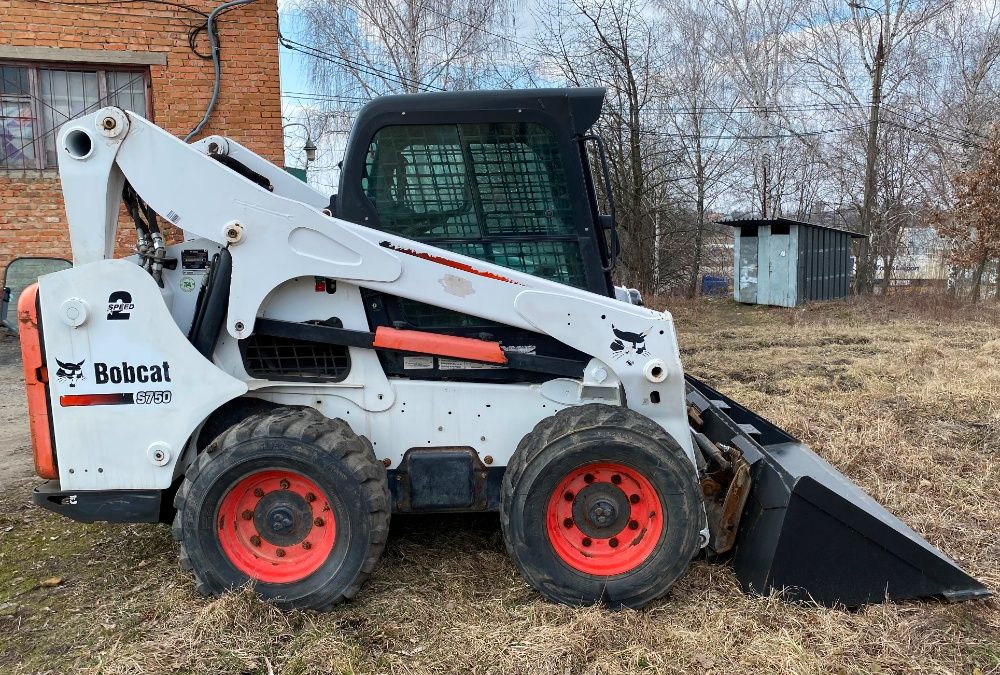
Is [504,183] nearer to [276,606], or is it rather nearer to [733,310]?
[276,606]

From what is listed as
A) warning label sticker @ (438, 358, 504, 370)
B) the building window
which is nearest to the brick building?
the building window

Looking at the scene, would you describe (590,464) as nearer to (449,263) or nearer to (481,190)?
(449,263)

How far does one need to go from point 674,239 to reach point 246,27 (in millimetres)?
16635

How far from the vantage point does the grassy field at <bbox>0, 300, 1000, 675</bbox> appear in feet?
9.51

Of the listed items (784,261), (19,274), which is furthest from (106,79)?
(784,261)

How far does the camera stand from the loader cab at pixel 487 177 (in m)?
3.64

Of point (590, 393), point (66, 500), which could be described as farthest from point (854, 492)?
point (66, 500)

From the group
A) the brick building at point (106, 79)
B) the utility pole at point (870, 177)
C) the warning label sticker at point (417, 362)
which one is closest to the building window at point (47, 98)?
the brick building at point (106, 79)

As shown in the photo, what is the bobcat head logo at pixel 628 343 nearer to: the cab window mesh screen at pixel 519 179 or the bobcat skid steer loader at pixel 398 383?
the bobcat skid steer loader at pixel 398 383

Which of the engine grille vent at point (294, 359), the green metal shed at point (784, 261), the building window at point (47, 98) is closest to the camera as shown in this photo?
the engine grille vent at point (294, 359)

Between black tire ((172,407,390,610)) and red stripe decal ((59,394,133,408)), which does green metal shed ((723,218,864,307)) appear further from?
red stripe decal ((59,394,133,408))

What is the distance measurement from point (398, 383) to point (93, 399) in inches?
55.0

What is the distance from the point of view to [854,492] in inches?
143

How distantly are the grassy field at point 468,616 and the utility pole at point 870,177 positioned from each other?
19.7 meters
